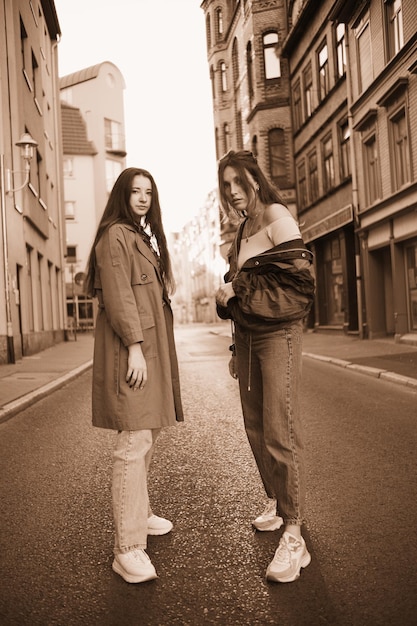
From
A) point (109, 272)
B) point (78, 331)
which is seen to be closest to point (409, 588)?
point (109, 272)

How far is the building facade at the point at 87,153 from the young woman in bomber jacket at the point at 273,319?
43532 millimetres

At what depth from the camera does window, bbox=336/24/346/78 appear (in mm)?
22594

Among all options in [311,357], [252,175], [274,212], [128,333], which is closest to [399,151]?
[311,357]

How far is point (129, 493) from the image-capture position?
3.26 meters

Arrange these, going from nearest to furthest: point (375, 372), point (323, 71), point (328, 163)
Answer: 1. point (375, 372)
2. point (323, 71)
3. point (328, 163)

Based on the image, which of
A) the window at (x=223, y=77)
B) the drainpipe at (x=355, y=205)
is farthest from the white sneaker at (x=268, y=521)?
the window at (x=223, y=77)

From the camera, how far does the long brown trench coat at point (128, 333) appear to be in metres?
Result: 3.21

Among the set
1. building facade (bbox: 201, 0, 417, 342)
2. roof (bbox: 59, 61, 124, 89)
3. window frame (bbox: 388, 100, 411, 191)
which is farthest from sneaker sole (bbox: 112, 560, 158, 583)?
roof (bbox: 59, 61, 124, 89)

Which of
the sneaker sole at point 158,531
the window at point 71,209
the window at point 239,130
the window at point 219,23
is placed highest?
the window at point 219,23

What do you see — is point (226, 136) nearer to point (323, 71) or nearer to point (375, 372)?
point (323, 71)

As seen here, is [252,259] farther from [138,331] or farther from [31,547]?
[31,547]

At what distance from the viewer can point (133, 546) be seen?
3225mm

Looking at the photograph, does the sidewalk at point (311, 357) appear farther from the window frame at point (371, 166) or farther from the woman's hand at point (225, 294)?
the woman's hand at point (225, 294)

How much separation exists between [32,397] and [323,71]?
1943 centimetres
